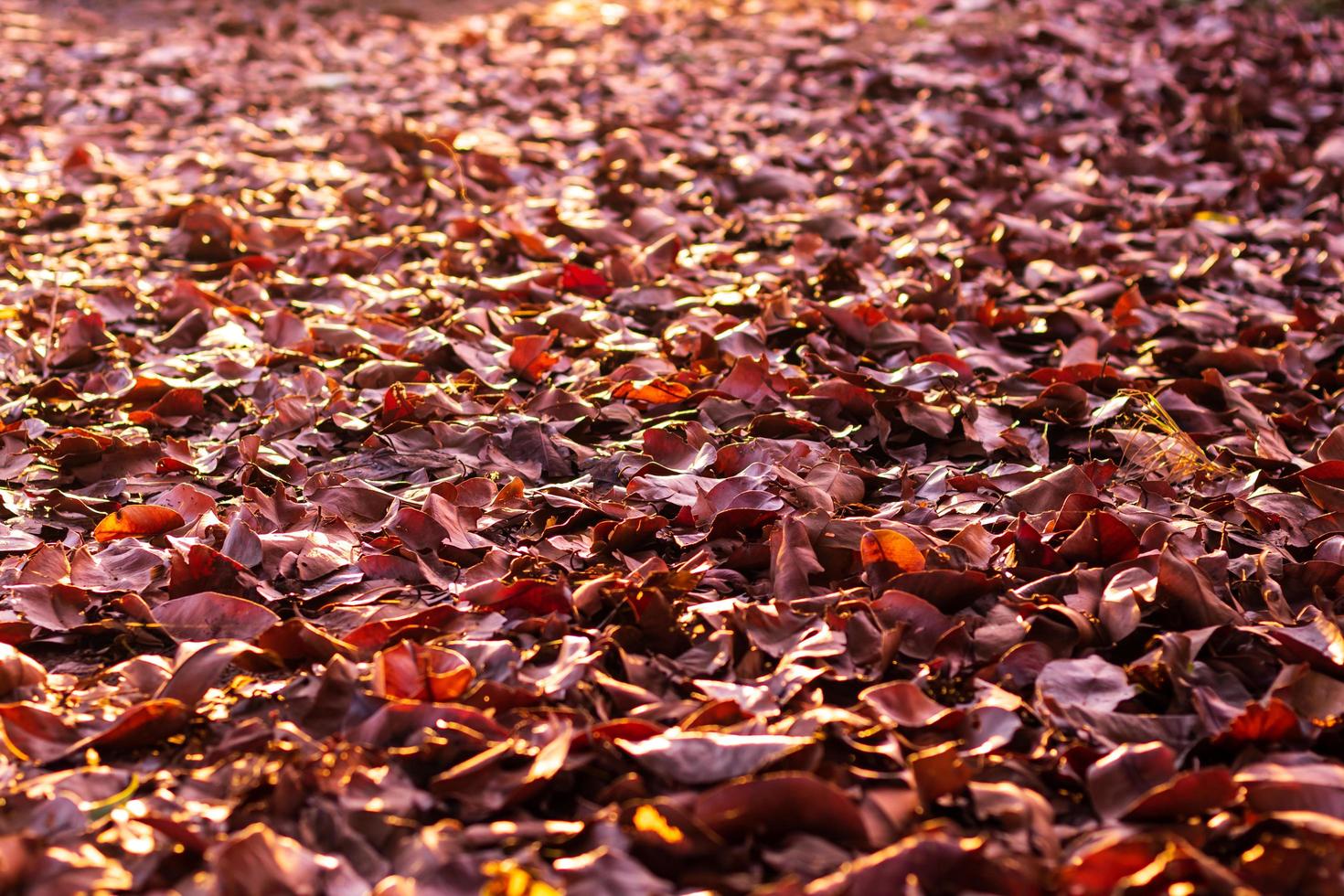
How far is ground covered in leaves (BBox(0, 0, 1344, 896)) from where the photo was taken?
1.23 metres

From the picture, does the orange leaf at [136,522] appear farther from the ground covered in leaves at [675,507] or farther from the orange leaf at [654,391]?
the orange leaf at [654,391]

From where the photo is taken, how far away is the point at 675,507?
1.90 m

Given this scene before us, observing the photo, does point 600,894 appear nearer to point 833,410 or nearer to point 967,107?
point 833,410

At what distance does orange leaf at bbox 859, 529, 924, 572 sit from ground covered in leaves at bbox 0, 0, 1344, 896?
2 cm

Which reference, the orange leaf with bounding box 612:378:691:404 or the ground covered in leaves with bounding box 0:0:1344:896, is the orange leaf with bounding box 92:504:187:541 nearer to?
the ground covered in leaves with bounding box 0:0:1344:896

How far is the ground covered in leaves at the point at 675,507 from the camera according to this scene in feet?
4.03

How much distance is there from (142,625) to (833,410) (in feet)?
4.08

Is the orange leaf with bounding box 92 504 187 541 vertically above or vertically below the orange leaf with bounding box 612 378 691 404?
below

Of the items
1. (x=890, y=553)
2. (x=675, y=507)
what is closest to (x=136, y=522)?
(x=675, y=507)

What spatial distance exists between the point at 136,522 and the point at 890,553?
1.16 m

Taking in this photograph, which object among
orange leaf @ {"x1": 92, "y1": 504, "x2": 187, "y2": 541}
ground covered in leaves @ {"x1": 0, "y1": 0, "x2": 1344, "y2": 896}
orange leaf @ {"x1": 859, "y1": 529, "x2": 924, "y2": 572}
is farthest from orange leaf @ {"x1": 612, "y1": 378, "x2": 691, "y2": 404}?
orange leaf @ {"x1": 92, "y1": 504, "x2": 187, "y2": 541}

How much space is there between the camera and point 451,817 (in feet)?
4.13

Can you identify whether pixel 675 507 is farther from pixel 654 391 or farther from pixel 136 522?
pixel 136 522

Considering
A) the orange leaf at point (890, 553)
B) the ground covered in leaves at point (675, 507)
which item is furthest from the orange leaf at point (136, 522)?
the orange leaf at point (890, 553)
